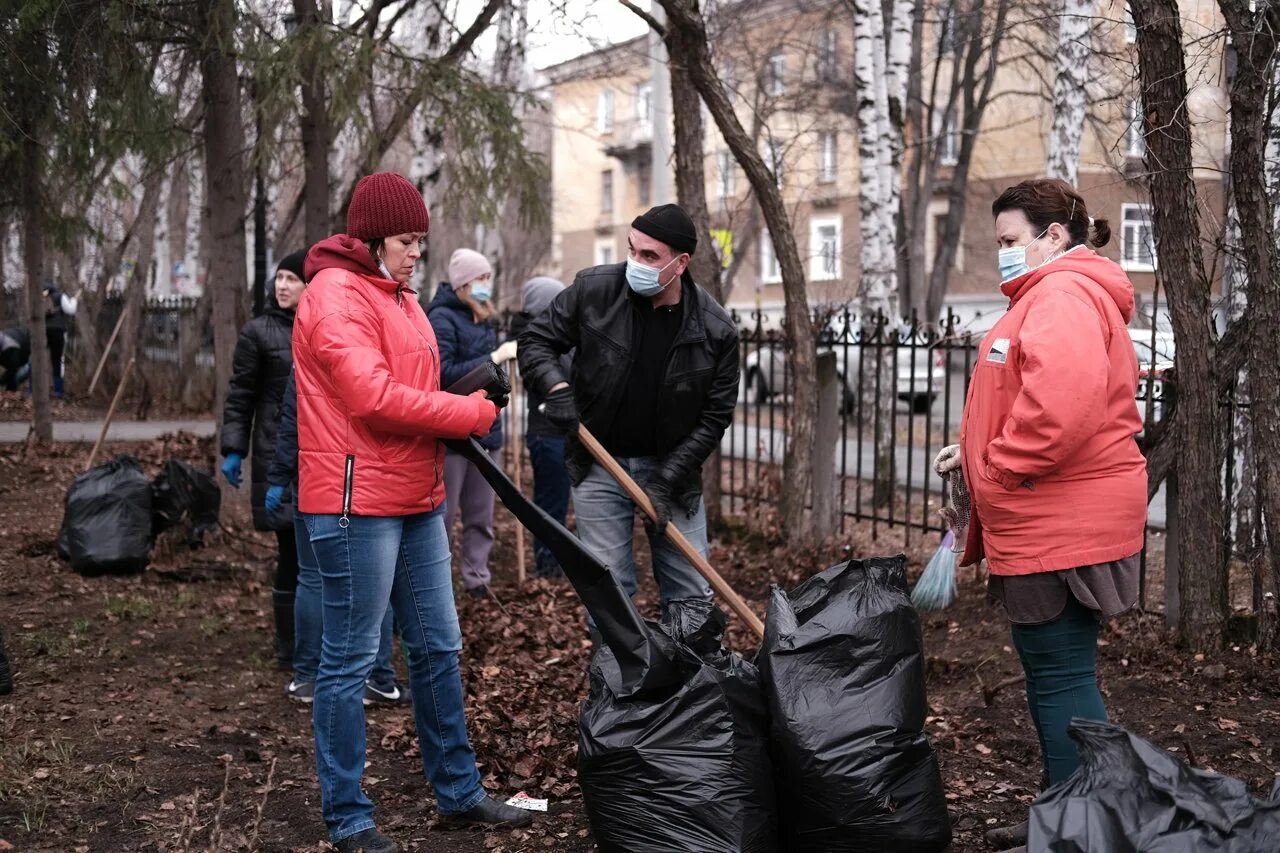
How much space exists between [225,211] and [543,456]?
348 centimetres

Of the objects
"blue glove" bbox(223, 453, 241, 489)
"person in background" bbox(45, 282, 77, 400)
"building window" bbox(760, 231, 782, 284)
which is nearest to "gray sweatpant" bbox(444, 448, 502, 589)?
Answer: "blue glove" bbox(223, 453, 241, 489)

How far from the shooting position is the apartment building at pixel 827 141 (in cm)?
868

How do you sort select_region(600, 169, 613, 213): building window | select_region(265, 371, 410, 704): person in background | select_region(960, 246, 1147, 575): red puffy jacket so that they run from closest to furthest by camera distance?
select_region(960, 246, 1147, 575): red puffy jacket < select_region(265, 371, 410, 704): person in background < select_region(600, 169, 613, 213): building window

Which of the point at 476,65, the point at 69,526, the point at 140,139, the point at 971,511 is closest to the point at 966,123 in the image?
the point at 476,65

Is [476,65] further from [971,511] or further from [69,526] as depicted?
[971,511]

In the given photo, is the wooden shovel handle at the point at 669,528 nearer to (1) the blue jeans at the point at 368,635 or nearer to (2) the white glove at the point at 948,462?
(1) the blue jeans at the point at 368,635

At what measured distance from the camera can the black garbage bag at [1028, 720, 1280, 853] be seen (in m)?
2.37

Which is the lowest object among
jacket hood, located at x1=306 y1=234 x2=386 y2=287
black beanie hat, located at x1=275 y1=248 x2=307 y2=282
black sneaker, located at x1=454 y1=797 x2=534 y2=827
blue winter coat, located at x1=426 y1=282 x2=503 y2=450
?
black sneaker, located at x1=454 y1=797 x2=534 y2=827

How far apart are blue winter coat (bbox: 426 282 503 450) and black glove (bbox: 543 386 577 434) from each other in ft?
7.93

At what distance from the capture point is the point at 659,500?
4141 millimetres

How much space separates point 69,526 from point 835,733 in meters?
5.35

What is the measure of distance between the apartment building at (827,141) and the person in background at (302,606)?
3.23 metres

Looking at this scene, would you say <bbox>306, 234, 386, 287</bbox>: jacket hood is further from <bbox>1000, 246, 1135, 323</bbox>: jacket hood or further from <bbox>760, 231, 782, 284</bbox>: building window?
<bbox>760, 231, 782, 284</bbox>: building window

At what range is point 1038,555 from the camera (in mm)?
3068
